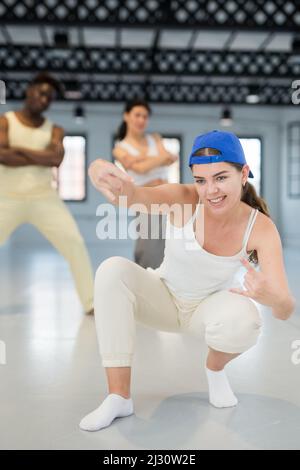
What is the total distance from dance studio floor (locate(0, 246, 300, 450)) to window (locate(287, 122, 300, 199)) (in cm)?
990

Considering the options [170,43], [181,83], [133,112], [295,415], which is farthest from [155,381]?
[181,83]

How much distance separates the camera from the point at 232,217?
5.78 feet

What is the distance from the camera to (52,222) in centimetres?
340

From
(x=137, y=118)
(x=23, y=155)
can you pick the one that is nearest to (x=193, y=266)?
(x=23, y=155)

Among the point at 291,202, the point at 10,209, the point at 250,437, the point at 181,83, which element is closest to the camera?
the point at 250,437

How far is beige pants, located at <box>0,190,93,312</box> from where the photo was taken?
11.0ft

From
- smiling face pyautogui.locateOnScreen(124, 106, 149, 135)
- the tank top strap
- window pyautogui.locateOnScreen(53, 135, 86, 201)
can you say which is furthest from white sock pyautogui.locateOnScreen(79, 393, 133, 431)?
window pyautogui.locateOnScreen(53, 135, 86, 201)

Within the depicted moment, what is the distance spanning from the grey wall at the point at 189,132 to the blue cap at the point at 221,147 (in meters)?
11.0

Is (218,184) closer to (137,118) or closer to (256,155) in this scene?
(137,118)

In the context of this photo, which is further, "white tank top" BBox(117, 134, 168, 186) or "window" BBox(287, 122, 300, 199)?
"window" BBox(287, 122, 300, 199)

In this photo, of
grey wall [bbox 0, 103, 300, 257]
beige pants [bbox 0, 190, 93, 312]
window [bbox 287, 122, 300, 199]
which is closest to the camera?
beige pants [bbox 0, 190, 93, 312]

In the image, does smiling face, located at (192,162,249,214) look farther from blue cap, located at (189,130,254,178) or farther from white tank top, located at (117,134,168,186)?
white tank top, located at (117,134,168,186)
